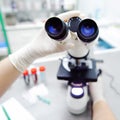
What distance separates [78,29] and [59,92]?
46 centimetres

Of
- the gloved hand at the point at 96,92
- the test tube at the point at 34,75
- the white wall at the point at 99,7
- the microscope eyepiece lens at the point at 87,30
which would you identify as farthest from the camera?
the white wall at the point at 99,7

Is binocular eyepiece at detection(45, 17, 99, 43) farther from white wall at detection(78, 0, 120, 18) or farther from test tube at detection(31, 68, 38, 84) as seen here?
white wall at detection(78, 0, 120, 18)

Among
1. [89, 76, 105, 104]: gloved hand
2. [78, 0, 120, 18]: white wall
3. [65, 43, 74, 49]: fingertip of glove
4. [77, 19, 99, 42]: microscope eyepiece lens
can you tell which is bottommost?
[89, 76, 105, 104]: gloved hand

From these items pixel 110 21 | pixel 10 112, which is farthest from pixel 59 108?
pixel 110 21

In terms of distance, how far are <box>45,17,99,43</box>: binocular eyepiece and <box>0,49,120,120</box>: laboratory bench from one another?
388 millimetres

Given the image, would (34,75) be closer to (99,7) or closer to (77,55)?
(77,55)

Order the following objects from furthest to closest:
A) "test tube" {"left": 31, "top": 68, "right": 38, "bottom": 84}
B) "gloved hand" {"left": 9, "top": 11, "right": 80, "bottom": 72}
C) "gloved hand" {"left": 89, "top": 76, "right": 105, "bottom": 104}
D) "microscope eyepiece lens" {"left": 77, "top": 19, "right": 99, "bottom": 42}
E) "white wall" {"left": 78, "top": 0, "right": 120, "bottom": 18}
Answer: "white wall" {"left": 78, "top": 0, "right": 120, "bottom": 18} < "test tube" {"left": 31, "top": 68, "right": 38, "bottom": 84} < "gloved hand" {"left": 89, "top": 76, "right": 105, "bottom": 104} < "gloved hand" {"left": 9, "top": 11, "right": 80, "bottom": 72} < "microscope eyepiece lens" {"left": 77, "top": 19, "right": 99, "bottom": 42}

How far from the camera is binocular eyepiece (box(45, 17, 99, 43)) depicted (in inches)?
22.9

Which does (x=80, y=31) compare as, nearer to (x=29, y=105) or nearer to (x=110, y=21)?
(x=29, y=105)

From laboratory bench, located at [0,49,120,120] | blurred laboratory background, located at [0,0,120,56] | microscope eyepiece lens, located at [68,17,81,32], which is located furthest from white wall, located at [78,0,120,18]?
microscope eyepiece lens, located at [68,17,81,32]

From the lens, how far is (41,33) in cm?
73

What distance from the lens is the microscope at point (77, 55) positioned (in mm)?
587

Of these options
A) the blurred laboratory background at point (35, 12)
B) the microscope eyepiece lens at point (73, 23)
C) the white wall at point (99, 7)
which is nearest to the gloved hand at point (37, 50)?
the microscope eyepiece lens at point (73, 23)

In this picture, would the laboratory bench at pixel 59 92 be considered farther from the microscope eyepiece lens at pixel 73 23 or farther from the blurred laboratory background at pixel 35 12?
the blurred laboratory background at pixel 35 12
